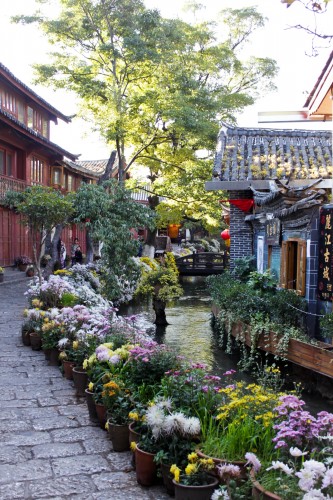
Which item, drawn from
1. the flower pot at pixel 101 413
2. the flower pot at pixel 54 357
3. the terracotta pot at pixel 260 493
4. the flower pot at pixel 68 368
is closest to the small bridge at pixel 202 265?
the flower pot at pixel 54 357

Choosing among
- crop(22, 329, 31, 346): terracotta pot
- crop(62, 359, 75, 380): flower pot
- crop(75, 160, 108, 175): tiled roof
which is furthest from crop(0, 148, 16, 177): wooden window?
crop(62, 359, 75, 380): flower pot

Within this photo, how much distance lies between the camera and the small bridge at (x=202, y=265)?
26578 mm

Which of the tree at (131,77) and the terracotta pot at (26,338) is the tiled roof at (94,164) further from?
the terracotta pot at (26,338)

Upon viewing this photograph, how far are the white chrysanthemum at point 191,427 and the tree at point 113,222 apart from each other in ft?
32.9

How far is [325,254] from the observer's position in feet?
26.9

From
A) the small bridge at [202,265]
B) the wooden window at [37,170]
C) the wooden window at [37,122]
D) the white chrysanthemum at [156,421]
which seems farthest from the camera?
the small bridge at [202,265]

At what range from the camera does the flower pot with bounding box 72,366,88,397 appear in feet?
18.8

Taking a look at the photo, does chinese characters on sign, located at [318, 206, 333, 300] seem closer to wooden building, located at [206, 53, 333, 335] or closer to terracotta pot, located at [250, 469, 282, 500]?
wooden building, located at [206, 53, 333, 335]

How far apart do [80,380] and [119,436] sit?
1614 millimetres

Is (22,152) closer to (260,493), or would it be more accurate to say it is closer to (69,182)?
(69,182)

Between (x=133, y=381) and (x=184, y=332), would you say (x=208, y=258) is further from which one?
(x=133, y=381)

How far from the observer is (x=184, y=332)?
13.3 meters

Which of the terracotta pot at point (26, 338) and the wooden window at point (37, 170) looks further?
the wooden window at point (37, 170)

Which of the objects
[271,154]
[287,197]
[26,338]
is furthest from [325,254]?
[271,154]
